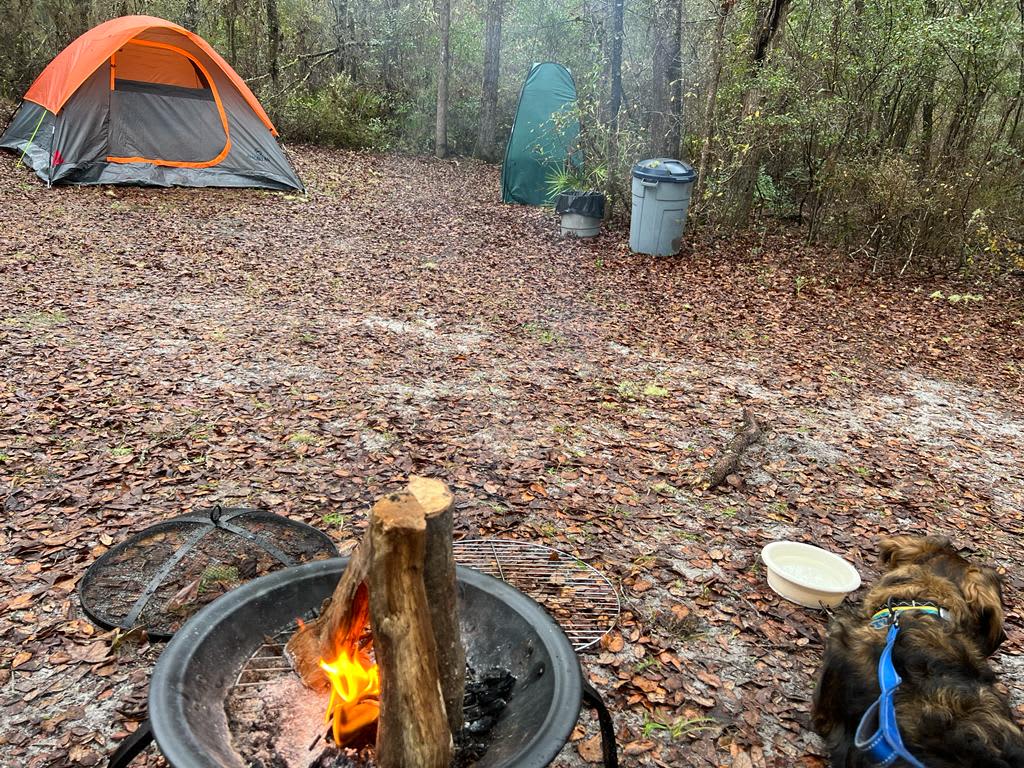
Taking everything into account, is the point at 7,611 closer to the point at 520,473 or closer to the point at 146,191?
the point at 520,473

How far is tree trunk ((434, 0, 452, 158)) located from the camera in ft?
49.5

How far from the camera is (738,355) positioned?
6391 millimetres

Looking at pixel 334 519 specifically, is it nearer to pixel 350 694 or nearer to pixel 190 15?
pixel 350 694

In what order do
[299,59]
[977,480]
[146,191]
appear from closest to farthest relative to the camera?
[977,480]
[146,191]
[299,59]

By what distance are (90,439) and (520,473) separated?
8.28 feet

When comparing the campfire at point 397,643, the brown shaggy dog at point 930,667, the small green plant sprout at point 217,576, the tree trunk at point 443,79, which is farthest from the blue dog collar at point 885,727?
the tree trunk at point 443,79

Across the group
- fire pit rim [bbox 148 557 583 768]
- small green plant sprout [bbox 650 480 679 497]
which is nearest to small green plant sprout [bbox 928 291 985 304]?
small green plant sprout [bbox 650 480 679 497]

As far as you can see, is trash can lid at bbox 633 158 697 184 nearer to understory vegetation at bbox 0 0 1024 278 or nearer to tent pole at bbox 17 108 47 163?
understory vegetation at bbox 0 0 1024 278

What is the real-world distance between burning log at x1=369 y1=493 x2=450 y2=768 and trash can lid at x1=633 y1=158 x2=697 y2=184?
7754mm

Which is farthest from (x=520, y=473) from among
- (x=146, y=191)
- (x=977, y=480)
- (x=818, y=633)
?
(x=146, y=191)

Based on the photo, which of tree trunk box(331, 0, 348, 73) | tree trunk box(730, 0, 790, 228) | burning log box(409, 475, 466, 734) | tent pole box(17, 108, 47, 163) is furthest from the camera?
tree trunk box(331, 0, 348, 73)

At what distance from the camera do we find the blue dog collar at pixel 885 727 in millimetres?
1898

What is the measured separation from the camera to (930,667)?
2.05 m


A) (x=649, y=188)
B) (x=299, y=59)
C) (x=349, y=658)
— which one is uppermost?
(x=299, y=59)
